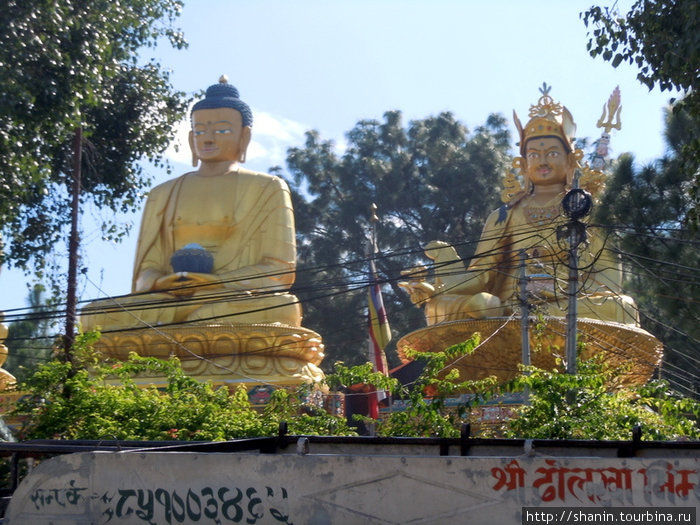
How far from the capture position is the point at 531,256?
17.0m

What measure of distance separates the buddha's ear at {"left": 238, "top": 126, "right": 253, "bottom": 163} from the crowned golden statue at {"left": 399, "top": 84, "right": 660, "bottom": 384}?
365 cm

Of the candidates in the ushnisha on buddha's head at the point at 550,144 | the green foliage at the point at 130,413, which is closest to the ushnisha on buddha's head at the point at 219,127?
the ushnisha on buddha's head at the point at 550,144

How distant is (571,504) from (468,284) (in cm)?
1326

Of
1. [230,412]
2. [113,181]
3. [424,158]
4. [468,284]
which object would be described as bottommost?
[230,412]

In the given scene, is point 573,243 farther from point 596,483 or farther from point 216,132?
point 216,132

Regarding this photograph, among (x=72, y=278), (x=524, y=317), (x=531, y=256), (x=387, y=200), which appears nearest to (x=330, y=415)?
(x=72, y=278)

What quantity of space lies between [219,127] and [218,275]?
287 cm

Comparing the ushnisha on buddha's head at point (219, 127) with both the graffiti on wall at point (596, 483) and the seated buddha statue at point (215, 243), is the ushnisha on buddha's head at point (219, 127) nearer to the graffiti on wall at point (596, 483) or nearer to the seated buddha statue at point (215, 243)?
the seated buddha statue at point (215, 243)

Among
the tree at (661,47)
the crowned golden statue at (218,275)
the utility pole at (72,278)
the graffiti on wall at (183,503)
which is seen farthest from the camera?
the crowned golden statue at (218,275)

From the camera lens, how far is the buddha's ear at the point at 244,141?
1866 centimetres

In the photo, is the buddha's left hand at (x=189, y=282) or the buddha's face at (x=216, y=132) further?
the buddha's face at (x=216, y=132)

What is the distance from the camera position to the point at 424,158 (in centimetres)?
3081

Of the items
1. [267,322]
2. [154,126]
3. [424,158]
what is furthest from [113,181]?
[424,158]

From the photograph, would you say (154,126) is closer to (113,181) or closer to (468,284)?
(113,181)
